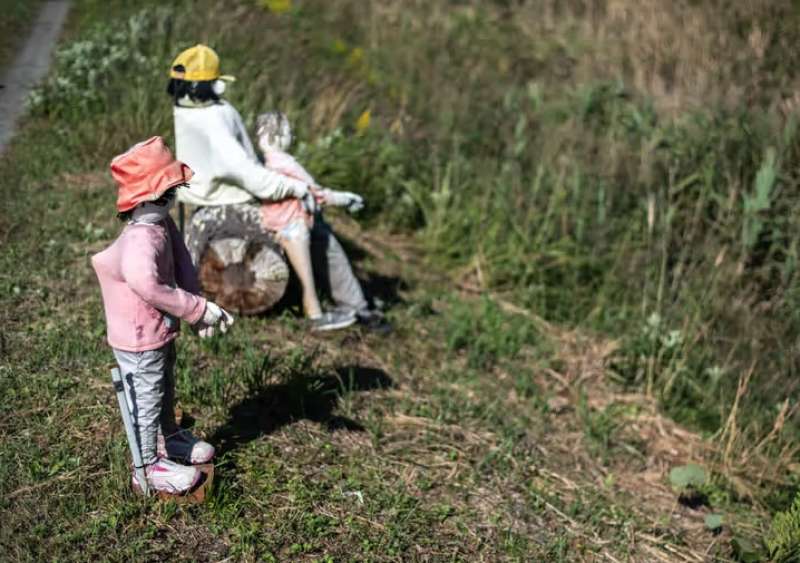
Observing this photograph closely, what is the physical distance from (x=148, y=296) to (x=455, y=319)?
10.6 ft

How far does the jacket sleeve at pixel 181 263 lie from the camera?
10.7 ft

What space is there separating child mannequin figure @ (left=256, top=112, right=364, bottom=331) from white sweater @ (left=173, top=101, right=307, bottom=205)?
0.35ft

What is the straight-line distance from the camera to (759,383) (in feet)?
18.6

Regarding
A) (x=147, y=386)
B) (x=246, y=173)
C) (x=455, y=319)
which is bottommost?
(x=455, y=319)

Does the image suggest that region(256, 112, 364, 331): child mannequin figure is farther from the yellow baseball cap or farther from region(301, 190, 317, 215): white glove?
the yellow baseball cap

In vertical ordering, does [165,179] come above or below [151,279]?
above

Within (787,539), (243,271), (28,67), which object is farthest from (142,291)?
(28,67)

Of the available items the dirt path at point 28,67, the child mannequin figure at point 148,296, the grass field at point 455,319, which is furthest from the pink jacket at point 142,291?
the dirt path at point 28,67

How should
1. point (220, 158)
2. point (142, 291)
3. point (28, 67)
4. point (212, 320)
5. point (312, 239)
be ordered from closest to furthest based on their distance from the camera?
point (142, 291)
point (212, 320)
point (220, 158)
point (312, 239)
point (28, 67)

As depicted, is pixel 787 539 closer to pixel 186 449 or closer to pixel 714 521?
pixel 714 521

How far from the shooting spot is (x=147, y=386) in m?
3.15

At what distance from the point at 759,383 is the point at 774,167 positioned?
196 cm

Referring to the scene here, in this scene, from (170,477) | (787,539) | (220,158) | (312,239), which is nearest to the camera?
(170,477)

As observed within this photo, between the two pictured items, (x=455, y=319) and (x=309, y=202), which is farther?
(x=455, y=319)
